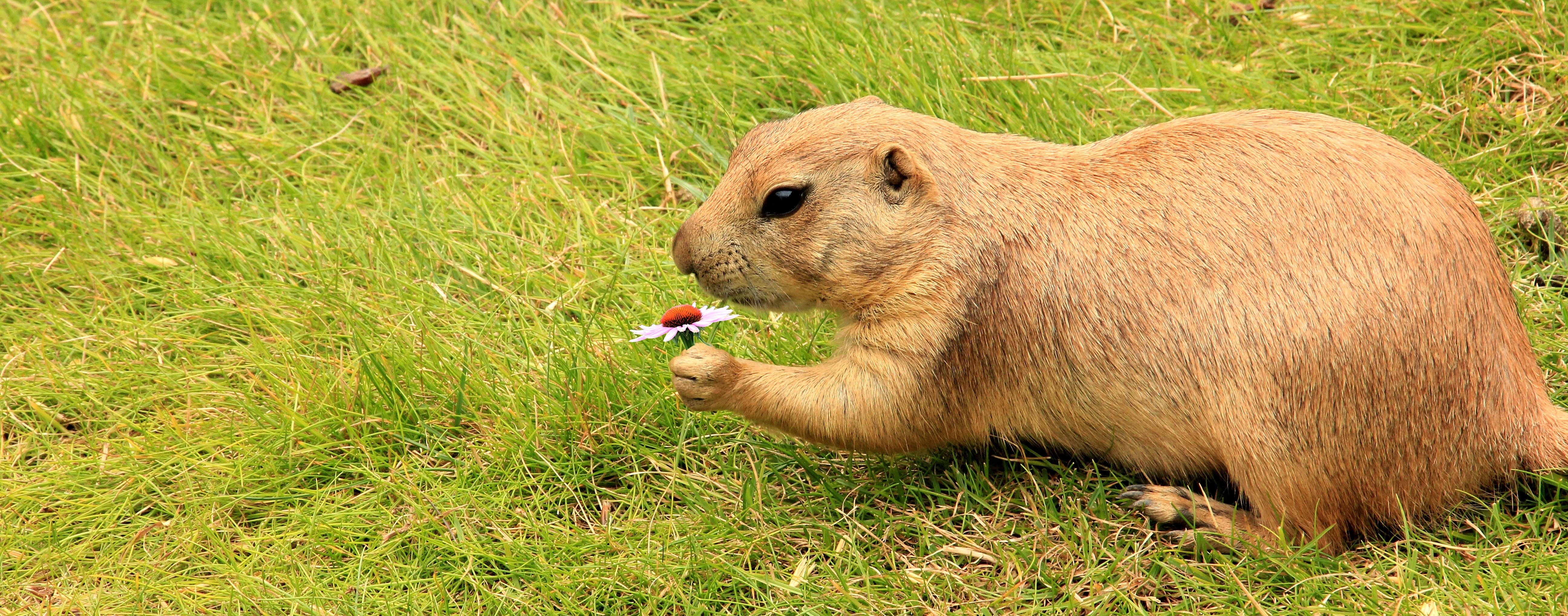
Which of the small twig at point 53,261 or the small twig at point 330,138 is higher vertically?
the small twig at point 330,138

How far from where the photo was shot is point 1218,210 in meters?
3.20

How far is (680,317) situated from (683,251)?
0.36m

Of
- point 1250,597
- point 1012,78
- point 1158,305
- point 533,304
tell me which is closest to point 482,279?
point 533,304

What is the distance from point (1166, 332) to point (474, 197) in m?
2.93

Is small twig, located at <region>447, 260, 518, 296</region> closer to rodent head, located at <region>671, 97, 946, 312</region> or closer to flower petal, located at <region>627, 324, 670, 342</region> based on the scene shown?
flower petal, located at <region>627, 324, 670, 342</region>

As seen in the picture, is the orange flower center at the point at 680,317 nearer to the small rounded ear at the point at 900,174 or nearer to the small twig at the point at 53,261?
the small rounded ear at the point at 900,174

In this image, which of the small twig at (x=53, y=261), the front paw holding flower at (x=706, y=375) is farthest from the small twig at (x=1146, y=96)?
the small twig at (x=53, y=261)

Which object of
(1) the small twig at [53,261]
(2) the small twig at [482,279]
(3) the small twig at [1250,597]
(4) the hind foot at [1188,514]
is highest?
(4) the hind foot at [1188,514]

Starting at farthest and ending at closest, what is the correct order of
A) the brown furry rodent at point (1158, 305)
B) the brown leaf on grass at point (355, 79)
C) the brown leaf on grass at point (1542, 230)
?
the brown leaf on grass at point (355, 79), the brown leaf on grass at point (1542, 230), the brown furry rodent at point (1158, 305)

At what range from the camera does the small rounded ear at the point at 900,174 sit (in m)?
3.35

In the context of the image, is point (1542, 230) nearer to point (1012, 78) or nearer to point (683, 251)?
point (1012, 78)

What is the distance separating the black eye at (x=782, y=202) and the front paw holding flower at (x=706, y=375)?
410 mm

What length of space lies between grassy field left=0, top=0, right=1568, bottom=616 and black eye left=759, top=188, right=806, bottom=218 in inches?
32.9

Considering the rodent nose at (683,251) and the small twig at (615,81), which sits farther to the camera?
the small twig at (615,81)
